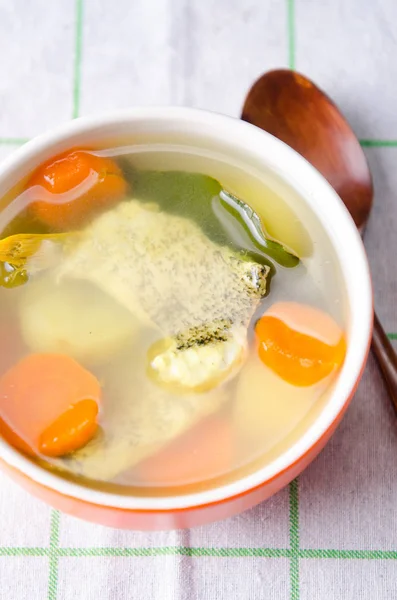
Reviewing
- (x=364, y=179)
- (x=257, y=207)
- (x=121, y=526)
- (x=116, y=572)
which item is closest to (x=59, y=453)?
(x=121, y=526)

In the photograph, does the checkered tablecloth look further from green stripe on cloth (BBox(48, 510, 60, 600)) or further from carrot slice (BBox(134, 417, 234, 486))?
carrot slice (BBox(134, 417, 234, 486))

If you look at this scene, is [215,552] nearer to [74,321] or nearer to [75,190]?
[74,321]

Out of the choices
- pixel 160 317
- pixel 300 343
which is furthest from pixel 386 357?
pixel 160 317

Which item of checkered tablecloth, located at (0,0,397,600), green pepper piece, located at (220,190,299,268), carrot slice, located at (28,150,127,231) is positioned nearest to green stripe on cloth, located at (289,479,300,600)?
checkered tablecloth, located at (0,0,397,600)

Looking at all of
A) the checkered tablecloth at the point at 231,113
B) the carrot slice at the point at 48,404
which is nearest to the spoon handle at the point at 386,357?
the checkered tablecloth at the point at 231,113

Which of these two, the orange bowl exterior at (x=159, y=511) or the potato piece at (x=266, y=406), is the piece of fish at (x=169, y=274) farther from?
the orange bowl exterior at (x=159, y=511)
